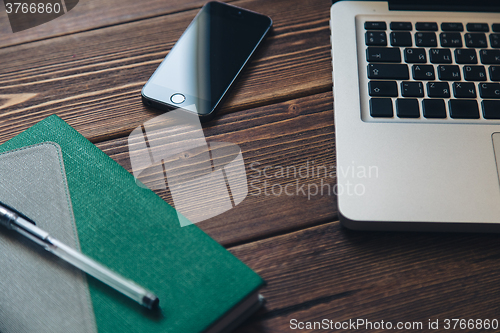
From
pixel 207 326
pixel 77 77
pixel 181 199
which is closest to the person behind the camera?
pixel 207 326

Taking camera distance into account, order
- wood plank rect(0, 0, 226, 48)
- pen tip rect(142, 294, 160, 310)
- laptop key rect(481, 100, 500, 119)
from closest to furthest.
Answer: pen tip rect(142, 294, 160, 310), laptop key rect(481, 100, 500, 119), wood plank rect(0, 0, 226, 48)

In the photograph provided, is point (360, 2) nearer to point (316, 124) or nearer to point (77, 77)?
point (316, 124)

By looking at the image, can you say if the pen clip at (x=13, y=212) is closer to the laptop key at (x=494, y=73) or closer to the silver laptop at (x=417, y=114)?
the silver laptop at (x=417, y=114)

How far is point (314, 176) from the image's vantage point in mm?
506

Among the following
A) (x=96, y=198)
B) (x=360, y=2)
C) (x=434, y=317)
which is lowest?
(x=434, y=317)

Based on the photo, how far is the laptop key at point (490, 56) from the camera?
53cm

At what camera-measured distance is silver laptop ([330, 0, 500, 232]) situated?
446 mm

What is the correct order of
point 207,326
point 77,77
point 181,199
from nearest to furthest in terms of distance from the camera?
point 207,326 → point 181,199 → point 77,77

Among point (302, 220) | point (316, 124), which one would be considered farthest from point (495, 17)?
point (302, 220)

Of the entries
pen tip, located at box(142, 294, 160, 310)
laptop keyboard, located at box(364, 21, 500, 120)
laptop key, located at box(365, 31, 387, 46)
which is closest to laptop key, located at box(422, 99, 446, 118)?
laptop keyboard, located at box(364, 21, 500, 120)

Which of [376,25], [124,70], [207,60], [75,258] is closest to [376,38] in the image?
[376,25]

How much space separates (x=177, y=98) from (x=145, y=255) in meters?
0.22

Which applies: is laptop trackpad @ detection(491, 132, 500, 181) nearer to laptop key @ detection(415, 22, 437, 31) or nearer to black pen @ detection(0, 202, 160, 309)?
Result: laptop key @ detection(415, 22, 437, 31)

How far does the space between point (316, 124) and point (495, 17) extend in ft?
0.99
